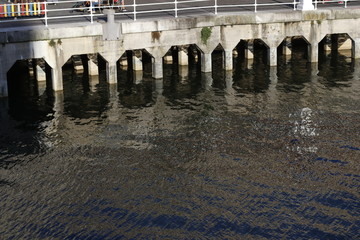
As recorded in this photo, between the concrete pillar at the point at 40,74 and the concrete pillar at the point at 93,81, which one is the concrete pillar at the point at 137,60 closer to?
the concrete pillar at the point at 93,81

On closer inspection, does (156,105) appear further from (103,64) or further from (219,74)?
(103,64)

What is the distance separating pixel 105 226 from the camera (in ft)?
80.6

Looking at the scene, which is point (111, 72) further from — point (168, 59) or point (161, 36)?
point (168, 59)

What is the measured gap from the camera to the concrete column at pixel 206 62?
146 ft

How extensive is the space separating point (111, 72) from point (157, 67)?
2.90 m

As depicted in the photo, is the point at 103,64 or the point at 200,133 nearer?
the point at 200,133

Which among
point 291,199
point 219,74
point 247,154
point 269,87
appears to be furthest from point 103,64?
point 291,199

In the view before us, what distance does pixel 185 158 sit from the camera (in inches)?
1208

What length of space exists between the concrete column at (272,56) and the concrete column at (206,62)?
4.00 metres

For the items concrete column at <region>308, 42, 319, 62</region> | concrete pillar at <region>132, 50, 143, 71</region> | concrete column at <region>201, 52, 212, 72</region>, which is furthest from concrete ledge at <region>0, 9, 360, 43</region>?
concrete pillar at <region>132, 50, 143, 71</region>

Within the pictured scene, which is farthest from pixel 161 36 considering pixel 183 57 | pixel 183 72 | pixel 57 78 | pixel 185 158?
pixel 185 158

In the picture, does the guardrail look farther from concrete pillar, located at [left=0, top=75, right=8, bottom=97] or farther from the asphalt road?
concrete pillar, located at [left=0, top=75, right=8, bottom=97]

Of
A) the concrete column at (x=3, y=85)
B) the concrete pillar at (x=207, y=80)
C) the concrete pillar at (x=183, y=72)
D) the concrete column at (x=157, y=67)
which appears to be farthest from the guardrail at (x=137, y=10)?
the concrete column at (x=3, y=85)

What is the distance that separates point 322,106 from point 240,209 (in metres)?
14.0
